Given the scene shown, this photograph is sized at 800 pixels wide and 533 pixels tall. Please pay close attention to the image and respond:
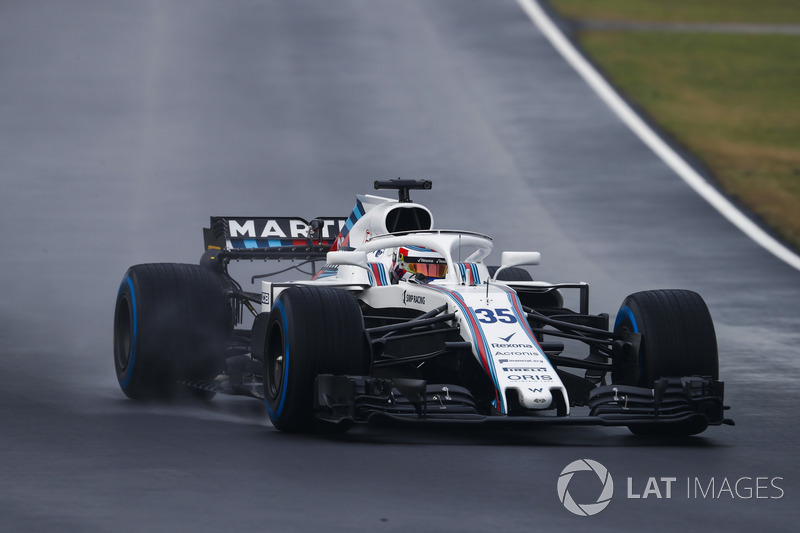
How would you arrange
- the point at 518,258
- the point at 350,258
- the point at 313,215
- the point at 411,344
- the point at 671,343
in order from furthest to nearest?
1. the point at 313,215
2. the point at 518,258
3. the point at 350,258
4. the point at 411,344
5. the point at 671,343

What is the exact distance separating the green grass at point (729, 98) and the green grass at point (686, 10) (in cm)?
217

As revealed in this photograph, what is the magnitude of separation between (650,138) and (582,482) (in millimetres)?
21439

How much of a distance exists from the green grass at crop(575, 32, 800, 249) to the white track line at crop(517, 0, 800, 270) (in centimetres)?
39

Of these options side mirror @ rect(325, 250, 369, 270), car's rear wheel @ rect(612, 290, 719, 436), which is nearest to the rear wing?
side mirror @ rect(325, 250, 369, 270)

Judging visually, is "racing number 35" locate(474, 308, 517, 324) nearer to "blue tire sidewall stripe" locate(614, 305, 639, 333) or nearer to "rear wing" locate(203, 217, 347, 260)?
"blue tire sidewall stripe" locate(614, 305, 639, 333)

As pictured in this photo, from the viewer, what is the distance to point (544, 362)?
11.0m

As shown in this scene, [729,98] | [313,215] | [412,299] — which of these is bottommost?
[412,299]

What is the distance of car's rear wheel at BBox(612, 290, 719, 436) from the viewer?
453 inches

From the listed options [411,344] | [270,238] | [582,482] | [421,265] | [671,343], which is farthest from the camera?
[270,238]

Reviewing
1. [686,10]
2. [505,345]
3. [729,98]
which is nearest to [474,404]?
[505,345]

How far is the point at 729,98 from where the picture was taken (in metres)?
34.1

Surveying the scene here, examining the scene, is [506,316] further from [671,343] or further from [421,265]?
[421,265]

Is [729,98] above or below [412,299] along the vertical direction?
above

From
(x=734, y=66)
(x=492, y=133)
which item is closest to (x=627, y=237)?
(x=492, y=133)
